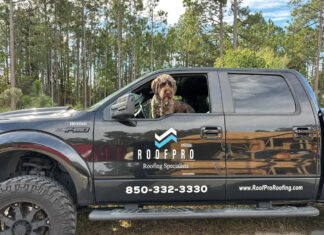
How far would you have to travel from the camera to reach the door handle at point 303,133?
112 inches

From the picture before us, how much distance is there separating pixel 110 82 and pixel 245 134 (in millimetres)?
41304

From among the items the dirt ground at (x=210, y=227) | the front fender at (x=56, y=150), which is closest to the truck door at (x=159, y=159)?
the front fender at (x=56, y=150)

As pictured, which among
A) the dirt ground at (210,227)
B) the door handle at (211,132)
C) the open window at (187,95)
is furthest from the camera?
the open window at (187,95)

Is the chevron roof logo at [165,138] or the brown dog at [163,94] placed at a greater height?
the brown dog at [163,94]

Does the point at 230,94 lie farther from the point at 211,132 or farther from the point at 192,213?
the point at 192,213

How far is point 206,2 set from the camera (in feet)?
76.1

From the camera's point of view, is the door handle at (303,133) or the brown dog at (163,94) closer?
the door handle at (303,133)

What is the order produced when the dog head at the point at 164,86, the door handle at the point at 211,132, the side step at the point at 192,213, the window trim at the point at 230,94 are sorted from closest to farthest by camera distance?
1. the side step at the point at 192,213
2. the door handle at the point at 211,132
3. the window trim at the point at 230,94
4. the dog head at the point at 164,86

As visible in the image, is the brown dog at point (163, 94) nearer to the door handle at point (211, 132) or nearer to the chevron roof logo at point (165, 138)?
the chevron roof logo at point (165, 138)

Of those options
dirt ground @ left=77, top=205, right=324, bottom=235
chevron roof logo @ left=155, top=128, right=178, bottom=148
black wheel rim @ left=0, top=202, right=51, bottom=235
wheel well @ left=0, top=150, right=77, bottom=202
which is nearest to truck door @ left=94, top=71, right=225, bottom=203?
chevron roof logo @ left=155, top=128, right=178, bottom=148

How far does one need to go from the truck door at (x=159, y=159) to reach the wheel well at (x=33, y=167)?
1.50 ft

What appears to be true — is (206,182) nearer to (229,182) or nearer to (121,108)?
(229,182)

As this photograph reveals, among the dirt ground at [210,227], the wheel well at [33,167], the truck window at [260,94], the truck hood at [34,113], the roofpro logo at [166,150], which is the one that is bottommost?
the dirt ground at [210,227]

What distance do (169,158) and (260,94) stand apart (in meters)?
1.27
